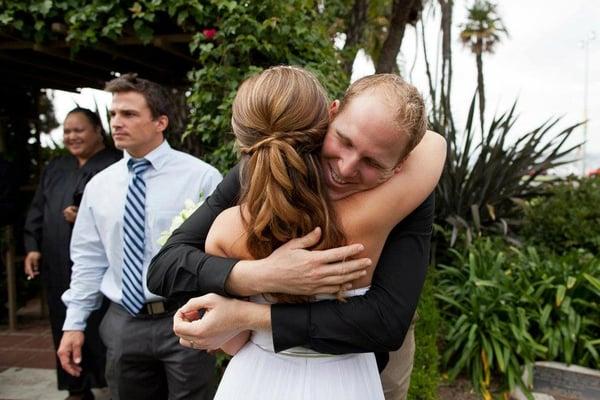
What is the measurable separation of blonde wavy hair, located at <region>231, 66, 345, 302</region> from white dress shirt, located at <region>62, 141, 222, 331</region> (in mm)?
1282

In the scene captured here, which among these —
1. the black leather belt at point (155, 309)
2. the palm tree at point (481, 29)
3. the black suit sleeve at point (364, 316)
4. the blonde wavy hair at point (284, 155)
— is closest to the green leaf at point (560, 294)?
the black leather belt at point (155, 309)

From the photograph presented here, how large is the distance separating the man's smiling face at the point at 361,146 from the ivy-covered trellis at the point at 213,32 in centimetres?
189

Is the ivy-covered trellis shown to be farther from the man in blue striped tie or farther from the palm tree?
the palm tree

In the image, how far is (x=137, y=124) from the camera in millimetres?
2469

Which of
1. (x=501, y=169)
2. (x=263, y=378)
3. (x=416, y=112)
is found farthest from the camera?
(x=501, y=169)

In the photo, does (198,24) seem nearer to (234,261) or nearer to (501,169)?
(234,261)

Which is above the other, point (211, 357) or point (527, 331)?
point (211, 357)

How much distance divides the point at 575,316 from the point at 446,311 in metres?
0.92

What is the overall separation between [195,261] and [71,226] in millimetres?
2649

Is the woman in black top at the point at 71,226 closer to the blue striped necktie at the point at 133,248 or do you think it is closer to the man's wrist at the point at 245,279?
the blue striped necktie at the point at 133,248

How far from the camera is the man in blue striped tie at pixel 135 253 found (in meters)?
2.29

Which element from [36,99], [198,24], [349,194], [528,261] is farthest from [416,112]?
[36,99]

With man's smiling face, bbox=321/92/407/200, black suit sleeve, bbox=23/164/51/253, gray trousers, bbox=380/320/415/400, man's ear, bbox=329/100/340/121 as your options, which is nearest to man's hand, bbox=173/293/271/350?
man's smiling face, bbox=321/92/407/200

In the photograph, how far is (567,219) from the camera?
4.73 m
